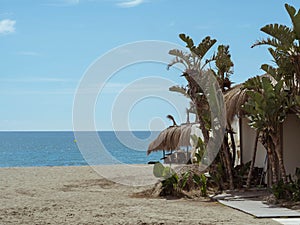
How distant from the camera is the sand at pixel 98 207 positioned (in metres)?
9.65

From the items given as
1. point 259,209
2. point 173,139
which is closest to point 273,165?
point 259,209

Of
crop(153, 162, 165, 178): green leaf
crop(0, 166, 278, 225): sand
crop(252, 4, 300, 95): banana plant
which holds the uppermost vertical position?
crop(252, 4, 300, 95): banana plant

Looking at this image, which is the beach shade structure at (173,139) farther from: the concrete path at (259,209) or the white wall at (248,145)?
the concrete path at (259,209)

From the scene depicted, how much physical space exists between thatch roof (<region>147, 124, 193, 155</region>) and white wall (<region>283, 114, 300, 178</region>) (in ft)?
28.5

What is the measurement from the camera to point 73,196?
1344 centimetres

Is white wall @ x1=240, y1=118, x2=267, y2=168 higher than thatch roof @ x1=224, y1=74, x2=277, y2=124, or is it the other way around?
thatch roof @ x1=224, y1=74, x2=277, y2=124

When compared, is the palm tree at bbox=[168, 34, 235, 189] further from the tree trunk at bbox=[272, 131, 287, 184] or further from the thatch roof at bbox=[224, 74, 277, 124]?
the tree trunk at bbox=[272, 131, 287, 184]

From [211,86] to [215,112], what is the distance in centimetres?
61

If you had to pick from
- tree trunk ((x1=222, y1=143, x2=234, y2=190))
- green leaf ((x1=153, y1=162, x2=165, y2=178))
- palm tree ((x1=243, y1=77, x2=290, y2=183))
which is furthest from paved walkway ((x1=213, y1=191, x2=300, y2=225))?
green leaf ((x1=153, y1=162, x2=165, y2=178))

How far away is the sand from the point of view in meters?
9.65

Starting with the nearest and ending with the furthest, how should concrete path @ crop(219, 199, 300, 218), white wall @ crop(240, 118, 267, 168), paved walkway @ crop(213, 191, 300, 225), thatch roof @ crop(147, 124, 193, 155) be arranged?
paved walkway @ crop(213, 191, 300, 225) < concrete path @ crop(219, 199, 300, 218) < white wall @ crop(240, 118, 267, 168) < thatch roof @ crop(147, 124, 193, 155)

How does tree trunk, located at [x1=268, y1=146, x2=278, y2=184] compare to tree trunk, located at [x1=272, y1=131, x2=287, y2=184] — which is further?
tree trunk, located at [x1=268, y1=146, x2=278, y2=184]

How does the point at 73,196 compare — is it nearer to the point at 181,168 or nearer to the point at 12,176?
the point at 181,168

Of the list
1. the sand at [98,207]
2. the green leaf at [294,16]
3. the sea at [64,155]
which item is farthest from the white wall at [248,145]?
the sea at [64,155]
